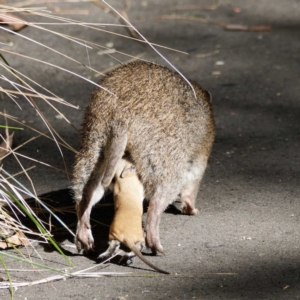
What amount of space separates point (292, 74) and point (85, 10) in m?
2.79

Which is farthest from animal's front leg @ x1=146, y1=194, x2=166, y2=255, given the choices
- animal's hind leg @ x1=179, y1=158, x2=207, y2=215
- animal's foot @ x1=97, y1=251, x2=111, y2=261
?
animal's hind leg @ x1=179, y1=158, x2=207, y2=215

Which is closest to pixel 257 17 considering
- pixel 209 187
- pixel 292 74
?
pixel 292 74

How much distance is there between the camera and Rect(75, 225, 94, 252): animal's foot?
399cm

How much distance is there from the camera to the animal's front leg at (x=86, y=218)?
4.00 meters

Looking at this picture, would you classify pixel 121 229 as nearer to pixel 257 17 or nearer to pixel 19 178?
pixel 19 178

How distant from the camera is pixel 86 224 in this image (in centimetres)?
401

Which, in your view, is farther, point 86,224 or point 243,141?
point 243,141

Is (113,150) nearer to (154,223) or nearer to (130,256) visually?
(154,223)

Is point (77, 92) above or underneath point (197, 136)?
underneath

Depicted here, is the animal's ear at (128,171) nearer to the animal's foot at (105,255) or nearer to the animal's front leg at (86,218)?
the animal's front leg at (86,218)

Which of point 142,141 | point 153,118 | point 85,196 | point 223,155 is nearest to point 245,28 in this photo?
point 223,155

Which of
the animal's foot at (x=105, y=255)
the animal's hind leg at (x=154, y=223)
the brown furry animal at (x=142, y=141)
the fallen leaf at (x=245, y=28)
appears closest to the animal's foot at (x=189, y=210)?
the brown furry animal at (x=142, y=141)

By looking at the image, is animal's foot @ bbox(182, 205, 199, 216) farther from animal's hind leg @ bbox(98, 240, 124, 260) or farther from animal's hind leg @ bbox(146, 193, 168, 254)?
animal's hind leg @ bbox(98, 240, 124, 260)

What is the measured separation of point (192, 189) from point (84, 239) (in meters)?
0.86
